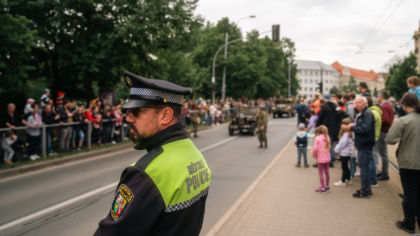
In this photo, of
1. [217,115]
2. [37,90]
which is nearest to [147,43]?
[37,90]

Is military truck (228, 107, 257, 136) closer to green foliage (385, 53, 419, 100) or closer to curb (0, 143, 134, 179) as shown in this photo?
curb (0, 143, 134, 179)

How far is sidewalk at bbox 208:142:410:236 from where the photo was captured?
4664 millimetres

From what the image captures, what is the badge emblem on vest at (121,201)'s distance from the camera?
4.88ft

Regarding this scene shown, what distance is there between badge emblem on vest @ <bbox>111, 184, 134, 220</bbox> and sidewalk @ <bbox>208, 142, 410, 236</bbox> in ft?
10.7

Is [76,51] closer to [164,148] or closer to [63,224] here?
[63,224]

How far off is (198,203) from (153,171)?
0.38 metres

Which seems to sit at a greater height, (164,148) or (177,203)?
(164,148)

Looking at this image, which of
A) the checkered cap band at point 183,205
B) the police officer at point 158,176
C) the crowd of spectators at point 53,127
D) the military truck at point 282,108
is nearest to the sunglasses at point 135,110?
the police officer at point 158,176

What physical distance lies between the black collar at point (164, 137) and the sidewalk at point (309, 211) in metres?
3.16

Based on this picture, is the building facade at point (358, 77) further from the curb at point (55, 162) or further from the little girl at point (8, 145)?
the little girl at point (8, 145)

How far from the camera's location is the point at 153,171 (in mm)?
1505

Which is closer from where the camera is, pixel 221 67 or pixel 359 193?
pixel 359 193

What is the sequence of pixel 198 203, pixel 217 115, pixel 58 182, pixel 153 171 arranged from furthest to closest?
pixel 217 115, pixel 58 182, pixel 198 203, pixel 153 171

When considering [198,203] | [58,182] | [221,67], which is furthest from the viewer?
[221,67]
